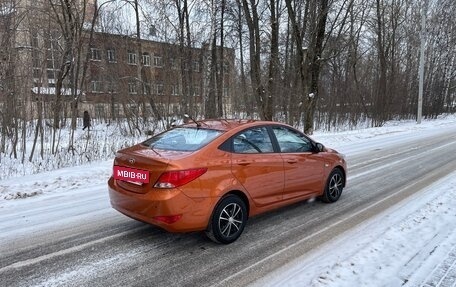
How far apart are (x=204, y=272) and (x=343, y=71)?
34.0 metres

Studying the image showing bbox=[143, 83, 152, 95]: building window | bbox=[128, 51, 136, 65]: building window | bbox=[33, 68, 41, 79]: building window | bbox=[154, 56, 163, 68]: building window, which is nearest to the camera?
bbox=[33, 68, 41, 79]: building window

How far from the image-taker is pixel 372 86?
1389 inches

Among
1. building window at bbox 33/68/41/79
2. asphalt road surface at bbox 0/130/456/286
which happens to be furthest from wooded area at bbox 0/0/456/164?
asphalt road surface at bbox 0/130/456/286

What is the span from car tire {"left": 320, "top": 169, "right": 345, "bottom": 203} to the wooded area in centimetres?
960

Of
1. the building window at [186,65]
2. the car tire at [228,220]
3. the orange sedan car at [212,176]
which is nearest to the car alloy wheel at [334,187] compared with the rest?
the orange sedan car at [212,176]

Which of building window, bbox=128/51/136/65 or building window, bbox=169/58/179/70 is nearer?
building window, bbox=169/58/179/70

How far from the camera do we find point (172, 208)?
14.7 feet

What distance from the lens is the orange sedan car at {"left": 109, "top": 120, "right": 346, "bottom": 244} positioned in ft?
15.0

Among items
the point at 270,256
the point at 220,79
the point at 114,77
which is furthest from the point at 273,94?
the point at 270,256

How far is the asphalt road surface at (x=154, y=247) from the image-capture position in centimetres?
415

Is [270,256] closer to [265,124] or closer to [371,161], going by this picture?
[265,124]

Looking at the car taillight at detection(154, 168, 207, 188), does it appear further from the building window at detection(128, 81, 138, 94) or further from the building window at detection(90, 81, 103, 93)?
the building window at detection(90, 81, 103, 93)

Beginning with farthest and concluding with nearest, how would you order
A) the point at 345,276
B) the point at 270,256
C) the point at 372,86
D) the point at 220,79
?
the point at 372,86, the point at 220,79, the point at 270,256, the point at 345,276

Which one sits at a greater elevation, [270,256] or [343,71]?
[343,71]
